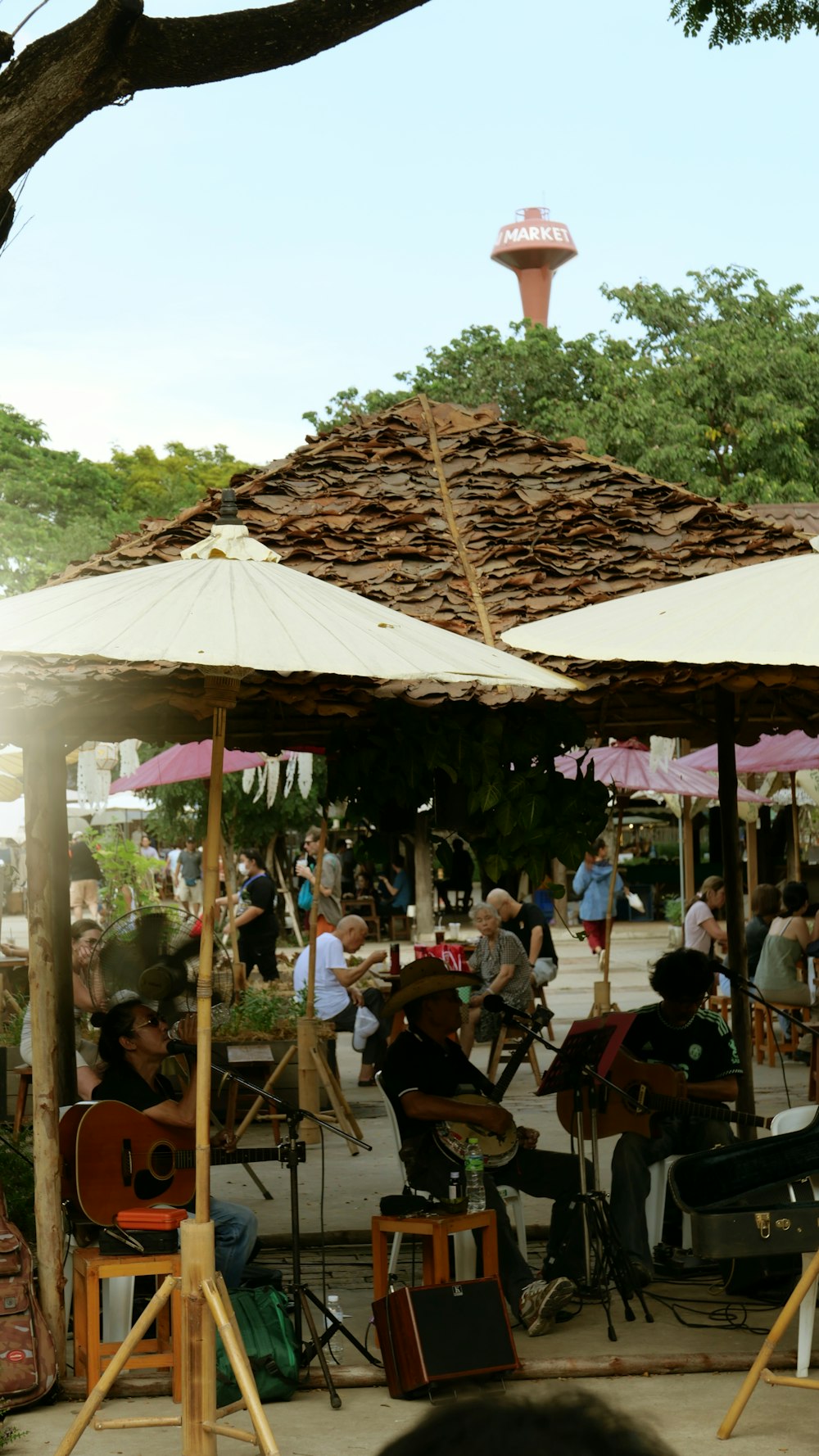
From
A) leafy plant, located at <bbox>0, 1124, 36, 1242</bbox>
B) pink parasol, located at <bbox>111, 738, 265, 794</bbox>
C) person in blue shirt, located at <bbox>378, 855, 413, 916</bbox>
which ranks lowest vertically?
leafy plant, located at <bbox>0, 1124, 36, 1242</bbox>

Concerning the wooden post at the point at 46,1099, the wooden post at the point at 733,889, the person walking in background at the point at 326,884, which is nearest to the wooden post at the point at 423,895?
the person walking in background at the point at 326,884

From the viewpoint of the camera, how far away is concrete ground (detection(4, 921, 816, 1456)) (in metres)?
4.71

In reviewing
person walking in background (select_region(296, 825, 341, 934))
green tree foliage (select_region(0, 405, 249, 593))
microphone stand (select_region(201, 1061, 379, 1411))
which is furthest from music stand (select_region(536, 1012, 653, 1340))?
green tree foliage (select_region(0, 405, 249, 593))

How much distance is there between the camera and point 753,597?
5.00 metres

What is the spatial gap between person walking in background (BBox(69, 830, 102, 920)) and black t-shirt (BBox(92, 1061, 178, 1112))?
10.3 meters

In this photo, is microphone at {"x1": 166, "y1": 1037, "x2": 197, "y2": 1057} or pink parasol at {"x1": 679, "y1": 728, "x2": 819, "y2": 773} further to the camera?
pink parasol at {"x1": 679, "y1": 728, "x2": 819, "y2": 773}

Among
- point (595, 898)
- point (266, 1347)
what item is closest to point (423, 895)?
point (595, 898)

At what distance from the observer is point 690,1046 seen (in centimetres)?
670

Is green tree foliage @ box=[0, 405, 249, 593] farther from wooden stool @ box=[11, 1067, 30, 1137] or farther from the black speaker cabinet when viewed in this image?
the black speaker cabinet

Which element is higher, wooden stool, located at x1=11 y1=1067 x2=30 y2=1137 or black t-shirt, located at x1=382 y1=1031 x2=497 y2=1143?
black t-shirt, located at x1=382 y1=1031 x2=497 y2=1143

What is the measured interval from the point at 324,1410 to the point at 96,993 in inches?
153

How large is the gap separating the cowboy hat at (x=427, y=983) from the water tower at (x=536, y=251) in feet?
180

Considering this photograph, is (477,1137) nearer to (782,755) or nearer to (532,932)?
(532,932)

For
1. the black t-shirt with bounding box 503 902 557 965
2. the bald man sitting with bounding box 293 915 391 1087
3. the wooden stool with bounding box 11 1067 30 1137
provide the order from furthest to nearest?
the black t-shirt with bounding box 503 902 557 965 < the bald man sitting with bounding box 293 915 391 1087 < the wooden stool with bounding box 11 1067 30 1137
